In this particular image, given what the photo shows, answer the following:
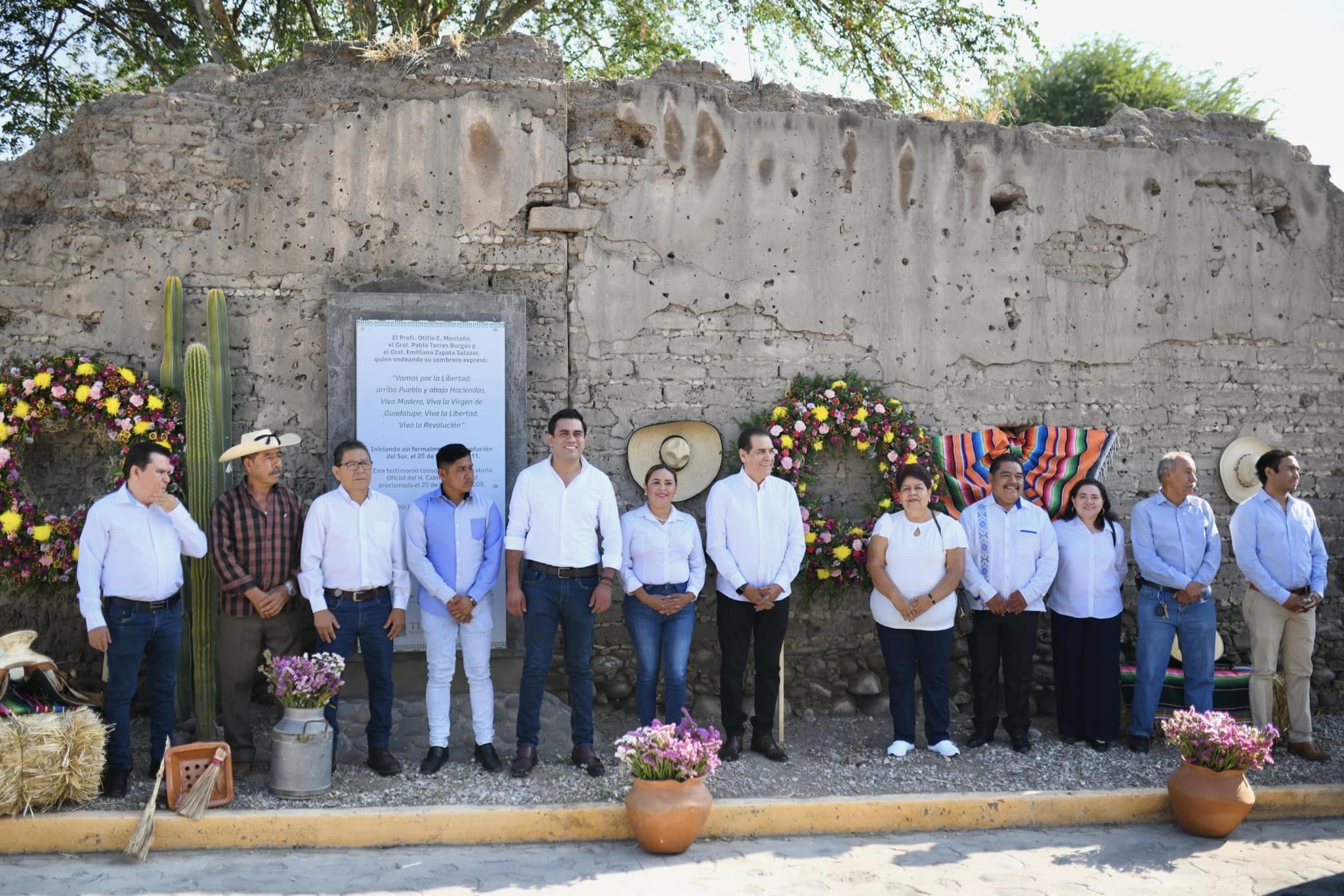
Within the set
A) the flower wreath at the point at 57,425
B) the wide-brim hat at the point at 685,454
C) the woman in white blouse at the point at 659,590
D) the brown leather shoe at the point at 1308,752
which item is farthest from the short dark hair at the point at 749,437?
the brown leather shoe at the point at 1308,752

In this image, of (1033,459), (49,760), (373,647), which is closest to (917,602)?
(1033,459)

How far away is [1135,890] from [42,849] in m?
4.59

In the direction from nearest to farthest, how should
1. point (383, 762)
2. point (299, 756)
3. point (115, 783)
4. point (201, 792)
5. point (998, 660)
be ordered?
1. point (201, 792)
2. point (115, 783)
3. point (299, 756)
4. point (383, 762)
5. point (998, 660)

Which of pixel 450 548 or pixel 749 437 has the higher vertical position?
pixel 749 437

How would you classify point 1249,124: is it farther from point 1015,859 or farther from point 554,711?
point 554,711

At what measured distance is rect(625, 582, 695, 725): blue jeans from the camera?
6043 millimetres

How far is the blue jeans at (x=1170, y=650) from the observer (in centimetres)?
648

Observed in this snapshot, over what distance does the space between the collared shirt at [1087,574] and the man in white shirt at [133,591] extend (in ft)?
16.1

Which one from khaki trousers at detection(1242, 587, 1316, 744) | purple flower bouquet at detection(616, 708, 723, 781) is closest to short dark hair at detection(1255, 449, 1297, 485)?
A: khaki trousers at detection(1242, 587, 1316, 744)

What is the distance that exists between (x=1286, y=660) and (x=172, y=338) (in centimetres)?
688

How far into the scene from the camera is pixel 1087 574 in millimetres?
6535

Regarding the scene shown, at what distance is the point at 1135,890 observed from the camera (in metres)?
4.53

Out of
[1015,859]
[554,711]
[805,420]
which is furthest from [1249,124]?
[554,711]

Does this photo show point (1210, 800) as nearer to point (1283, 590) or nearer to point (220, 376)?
point (1283, 590)
